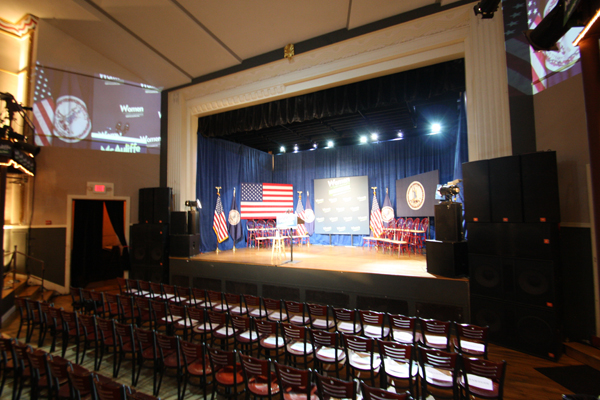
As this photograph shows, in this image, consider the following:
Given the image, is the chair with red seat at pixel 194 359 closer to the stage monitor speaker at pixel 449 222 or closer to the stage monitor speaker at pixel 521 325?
the stage monitor speaker at pixel 521 325

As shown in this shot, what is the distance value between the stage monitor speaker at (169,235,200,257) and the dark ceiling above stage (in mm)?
3273

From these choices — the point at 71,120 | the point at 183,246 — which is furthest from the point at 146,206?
the point at 71,120

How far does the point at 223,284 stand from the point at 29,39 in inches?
309

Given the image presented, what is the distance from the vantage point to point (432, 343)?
305 cm

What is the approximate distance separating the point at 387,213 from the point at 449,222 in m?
5.07

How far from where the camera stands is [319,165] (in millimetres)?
11578

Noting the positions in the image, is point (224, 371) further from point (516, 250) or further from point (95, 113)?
point (95, 113)

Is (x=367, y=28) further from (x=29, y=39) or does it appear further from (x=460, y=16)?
(x=29, y=39)

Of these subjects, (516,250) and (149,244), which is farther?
(149,244)

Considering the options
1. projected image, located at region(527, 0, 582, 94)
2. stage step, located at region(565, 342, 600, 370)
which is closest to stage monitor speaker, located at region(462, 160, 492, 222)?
projected image, located at region(527, 0, 582, 94)

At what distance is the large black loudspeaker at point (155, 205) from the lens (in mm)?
7633

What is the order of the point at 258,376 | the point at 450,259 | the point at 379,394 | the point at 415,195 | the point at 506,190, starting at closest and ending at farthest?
the point at 379,394
the point at 258,376
the point at 506,190
the point at 450,259
the point at 415,195

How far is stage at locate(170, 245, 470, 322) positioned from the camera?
4.54 meters

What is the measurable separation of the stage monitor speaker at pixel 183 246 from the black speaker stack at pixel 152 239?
0.25m
